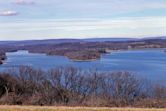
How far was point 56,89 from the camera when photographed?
155ft

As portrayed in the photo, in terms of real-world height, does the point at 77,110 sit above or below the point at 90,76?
above

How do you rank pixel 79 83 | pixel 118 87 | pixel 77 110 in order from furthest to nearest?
pixel 79 83 < pixel 118 87 < pixel 77 110

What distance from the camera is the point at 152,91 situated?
4978 cm

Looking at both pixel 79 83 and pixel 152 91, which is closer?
pixel 152 91

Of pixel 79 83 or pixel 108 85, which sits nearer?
pixel 108 85

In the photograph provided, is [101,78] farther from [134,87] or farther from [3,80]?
[3,80]

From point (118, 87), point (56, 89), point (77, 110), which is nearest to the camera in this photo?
point (77, 110)

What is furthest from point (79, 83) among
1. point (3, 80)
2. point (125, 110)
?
point (125, 110)

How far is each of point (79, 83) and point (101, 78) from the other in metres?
3.11

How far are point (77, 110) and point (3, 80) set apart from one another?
128ft

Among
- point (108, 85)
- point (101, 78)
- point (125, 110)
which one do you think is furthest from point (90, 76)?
point (125, 110)

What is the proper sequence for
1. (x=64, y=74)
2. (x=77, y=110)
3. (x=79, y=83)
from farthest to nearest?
(x=64, y=74)
(x=79, y=83)
(x=77, y=110)

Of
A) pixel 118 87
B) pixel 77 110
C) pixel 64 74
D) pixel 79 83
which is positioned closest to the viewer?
pixel 77 110

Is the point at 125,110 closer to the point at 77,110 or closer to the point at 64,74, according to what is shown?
the point at 77,110
